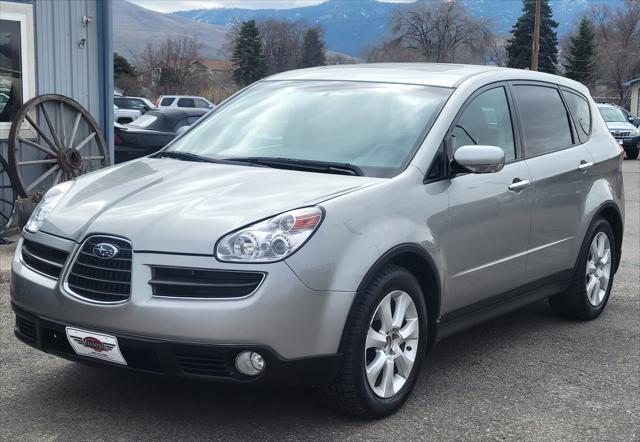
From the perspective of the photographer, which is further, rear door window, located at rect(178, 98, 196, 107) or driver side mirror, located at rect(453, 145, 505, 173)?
rear door window, located at rect(178, 98, 196, 107)

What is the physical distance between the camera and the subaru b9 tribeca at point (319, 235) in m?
3.49

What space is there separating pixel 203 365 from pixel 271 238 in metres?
0.61

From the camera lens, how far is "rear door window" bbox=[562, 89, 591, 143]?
600 cm

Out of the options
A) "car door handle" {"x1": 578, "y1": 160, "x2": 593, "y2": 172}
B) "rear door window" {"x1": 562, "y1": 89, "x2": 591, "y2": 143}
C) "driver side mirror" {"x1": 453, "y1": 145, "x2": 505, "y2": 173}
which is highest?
"rear door window" {"x1": 562, "y1": 89, "x2": 591, "y2": 143}

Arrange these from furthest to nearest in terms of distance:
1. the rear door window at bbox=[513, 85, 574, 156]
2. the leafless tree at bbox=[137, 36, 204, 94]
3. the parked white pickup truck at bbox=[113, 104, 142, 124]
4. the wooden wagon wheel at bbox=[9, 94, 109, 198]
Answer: the leafless tree at bbox=[137, 36, 204, 94] < the parked white pickup truck at bbox=[113, 104, 142, 124] < the wooden wagon wheel at bbox=[9, 94, 109, 198] < the rear door window at bbox=[513, 85, 574, 156]

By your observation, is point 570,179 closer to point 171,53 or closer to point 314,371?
point 314,371

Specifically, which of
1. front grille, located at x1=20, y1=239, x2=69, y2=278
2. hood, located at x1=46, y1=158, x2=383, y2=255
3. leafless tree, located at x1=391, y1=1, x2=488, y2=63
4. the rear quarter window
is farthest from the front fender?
leafless tree, located at x1=391, y1=1, x2=488, y2=63

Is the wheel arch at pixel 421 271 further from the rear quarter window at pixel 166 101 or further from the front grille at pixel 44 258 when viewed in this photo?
the rear quarter window at pixel 166 101

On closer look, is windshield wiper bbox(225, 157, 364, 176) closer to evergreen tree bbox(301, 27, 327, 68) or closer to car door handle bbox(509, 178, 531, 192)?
car door handle bbox(509, 178, 531, 192)

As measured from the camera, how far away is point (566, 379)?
189 inches

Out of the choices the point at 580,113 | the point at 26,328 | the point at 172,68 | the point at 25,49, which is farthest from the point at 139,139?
the point at 172,68

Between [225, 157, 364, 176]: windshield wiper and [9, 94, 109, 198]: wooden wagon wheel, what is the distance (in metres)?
5.03

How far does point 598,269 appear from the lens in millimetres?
6148

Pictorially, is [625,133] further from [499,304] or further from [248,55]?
[248,55]
